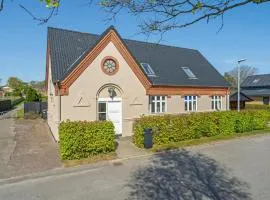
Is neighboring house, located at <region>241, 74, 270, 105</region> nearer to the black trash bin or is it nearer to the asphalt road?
the asphalt road

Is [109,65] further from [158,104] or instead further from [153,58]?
[153,58]

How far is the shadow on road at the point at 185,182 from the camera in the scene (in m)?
7.62

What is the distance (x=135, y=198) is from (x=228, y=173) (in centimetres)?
408

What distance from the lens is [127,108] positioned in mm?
17031

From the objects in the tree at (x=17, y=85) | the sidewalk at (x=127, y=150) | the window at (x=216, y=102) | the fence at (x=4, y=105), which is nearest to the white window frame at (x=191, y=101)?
the window at (x=216, y=102)

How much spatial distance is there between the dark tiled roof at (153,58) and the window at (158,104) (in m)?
1.13

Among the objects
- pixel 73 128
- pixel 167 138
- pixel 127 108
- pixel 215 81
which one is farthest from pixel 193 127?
pixel 215 81

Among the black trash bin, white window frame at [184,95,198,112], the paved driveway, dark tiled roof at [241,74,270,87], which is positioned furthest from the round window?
dark tiled roof at [241,74,270,87]

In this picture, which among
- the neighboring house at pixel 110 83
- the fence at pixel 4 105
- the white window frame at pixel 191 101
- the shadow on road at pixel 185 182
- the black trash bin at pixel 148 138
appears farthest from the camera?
the fence at pixel 4 105

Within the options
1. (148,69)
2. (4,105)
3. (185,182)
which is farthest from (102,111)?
(4,105)

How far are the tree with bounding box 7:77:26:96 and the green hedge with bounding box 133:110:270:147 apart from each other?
70.7 m

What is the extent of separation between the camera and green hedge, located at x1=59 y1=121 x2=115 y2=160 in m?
11.4

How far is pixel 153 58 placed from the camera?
23.5 m

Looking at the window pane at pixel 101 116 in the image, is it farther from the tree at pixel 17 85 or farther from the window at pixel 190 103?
the tree at pixel 17 85
